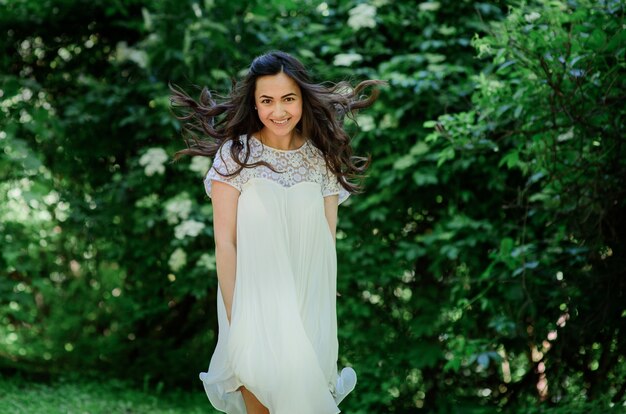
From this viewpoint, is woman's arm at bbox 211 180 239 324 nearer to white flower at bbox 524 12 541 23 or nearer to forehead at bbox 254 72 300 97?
forehead at bbox 254 72 300 97

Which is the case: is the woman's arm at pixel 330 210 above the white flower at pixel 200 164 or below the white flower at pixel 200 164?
above

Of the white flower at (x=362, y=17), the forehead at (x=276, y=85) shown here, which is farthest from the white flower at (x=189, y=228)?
the forehead at (x=276, y=85)

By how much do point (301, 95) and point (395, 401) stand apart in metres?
2.71

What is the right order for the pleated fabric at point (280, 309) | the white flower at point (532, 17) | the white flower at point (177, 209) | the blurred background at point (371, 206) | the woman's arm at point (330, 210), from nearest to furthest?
1. the pleated fabric at point (280, 309)
2. the woman's arm at point (330, 210)
3. the white flower at point (532, 17)
4. the blurred background at point (371, 206)
5. the white flower at point (177, 209)

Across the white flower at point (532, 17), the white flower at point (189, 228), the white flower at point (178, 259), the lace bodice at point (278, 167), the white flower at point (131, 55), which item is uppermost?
the white flower at point (532, 17)

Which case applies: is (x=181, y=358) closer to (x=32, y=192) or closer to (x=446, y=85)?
(x=32, y=192)

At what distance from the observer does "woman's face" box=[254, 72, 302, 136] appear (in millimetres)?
2709

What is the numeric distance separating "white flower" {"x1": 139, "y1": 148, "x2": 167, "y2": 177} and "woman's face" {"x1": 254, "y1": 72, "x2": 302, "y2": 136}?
215cm

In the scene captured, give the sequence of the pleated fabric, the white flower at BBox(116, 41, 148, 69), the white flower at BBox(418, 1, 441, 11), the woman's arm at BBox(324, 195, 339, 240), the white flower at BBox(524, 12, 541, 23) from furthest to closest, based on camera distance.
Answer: the white flower at BBox(116, 41, 148, 69), the white flower at BBox(418, 1, 441, 11), the white flower at BBox(524, 12, 541, 23), the woman's arm at BBox(324, 195, 339, 240), the pleated fabric

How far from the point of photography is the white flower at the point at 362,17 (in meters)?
4.77

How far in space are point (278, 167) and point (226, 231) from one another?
0.26 meters

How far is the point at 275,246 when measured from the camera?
2689mm

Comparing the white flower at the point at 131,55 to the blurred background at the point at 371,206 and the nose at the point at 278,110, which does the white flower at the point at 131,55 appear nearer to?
the blurred background at the point at 371,206

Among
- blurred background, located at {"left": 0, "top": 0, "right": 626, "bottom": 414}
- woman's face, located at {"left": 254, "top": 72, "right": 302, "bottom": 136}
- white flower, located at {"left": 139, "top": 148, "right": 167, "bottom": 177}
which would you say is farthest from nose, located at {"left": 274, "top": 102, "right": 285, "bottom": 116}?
white flower, located at {"left": 139, "top": 148, "right": 167, "bottom": 177}
